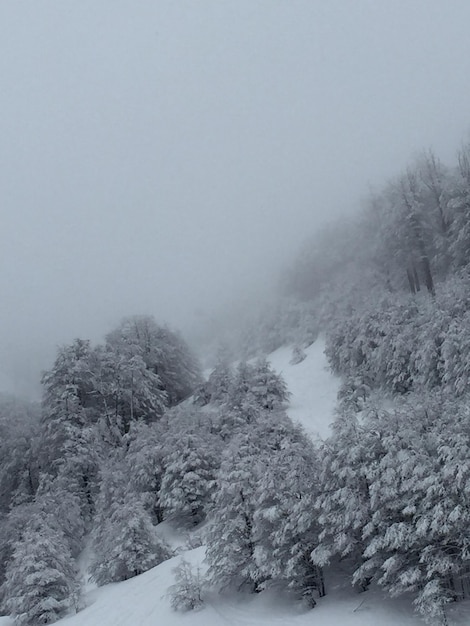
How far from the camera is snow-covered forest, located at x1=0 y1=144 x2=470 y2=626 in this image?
1365 cm

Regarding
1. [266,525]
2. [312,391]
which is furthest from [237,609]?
[312,391]

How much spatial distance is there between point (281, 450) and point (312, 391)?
19.2 m

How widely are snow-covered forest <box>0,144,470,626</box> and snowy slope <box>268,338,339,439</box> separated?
1.22 m

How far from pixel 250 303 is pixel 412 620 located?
6372 centimetres

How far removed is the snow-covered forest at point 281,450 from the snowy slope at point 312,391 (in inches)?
48.1

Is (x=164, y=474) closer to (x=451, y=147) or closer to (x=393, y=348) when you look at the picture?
(x=393, y=348)

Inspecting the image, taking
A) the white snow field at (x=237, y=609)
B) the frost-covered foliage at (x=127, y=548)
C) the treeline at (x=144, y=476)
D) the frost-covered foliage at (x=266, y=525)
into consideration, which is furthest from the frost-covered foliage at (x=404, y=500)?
the frost-covered foliage at (x=127, y=548)

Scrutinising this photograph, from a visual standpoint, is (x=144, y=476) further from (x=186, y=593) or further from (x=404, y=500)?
(x=404, y=500)

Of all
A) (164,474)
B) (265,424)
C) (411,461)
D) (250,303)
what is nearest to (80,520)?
(164,474)

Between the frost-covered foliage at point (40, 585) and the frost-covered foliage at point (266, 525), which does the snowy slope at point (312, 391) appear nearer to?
the frost-covered foliage at point (266, 525)

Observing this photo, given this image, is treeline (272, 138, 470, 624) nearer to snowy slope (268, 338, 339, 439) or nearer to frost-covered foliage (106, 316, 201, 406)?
snowy slope (268, 338, 339, 439)

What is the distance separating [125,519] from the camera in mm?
22484

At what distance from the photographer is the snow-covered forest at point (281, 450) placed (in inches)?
537

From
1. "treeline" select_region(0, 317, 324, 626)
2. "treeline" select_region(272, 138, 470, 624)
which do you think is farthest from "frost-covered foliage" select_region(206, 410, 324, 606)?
"treeline" select_region(272, 138, 470, 624)
